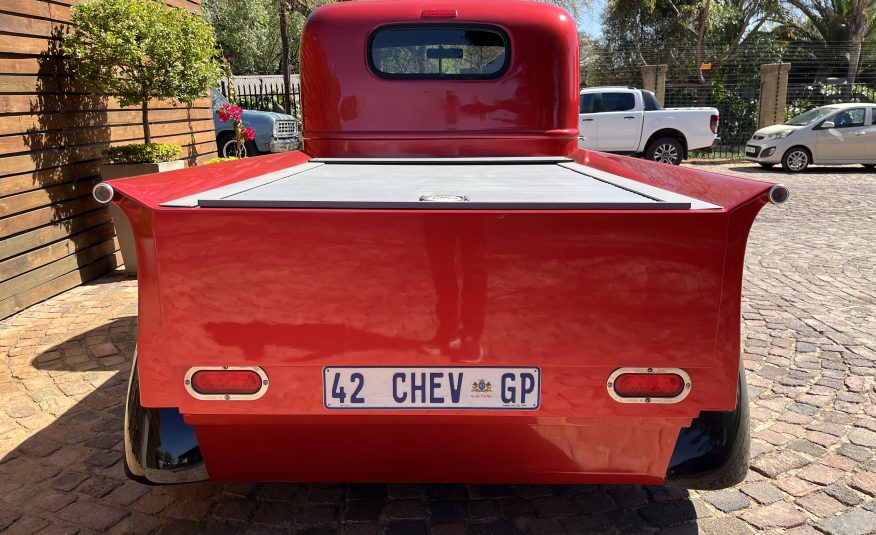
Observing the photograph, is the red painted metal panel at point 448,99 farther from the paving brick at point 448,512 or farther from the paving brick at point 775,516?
the paving brick at point 775,516

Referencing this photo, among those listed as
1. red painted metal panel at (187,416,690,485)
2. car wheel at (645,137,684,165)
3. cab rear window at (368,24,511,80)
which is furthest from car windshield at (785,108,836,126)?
red painted metal panel at (187,416,690,485)

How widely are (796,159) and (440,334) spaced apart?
15.4 meters

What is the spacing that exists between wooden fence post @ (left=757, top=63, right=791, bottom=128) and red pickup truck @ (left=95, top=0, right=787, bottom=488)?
67.1 ft

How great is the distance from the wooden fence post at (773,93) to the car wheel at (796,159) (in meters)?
5.86

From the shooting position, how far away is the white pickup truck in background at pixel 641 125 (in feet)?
47.8

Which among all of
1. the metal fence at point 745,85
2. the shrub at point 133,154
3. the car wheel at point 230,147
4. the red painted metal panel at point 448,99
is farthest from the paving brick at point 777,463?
the metal fence at point 745,85

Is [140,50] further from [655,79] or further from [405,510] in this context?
[655,79]

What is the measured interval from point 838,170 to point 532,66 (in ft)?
46.7

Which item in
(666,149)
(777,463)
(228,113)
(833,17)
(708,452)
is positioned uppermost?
(833,17)

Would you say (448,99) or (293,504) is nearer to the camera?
(293,504)

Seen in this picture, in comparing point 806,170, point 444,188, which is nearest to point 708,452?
point 444,188

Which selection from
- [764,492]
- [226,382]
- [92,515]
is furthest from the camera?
[764,492]

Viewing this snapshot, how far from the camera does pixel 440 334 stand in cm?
174

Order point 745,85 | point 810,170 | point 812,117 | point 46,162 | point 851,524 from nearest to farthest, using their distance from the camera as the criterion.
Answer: point 851,524 < point 46,162 < point 812,117 < point 810,170 < point 745,85
